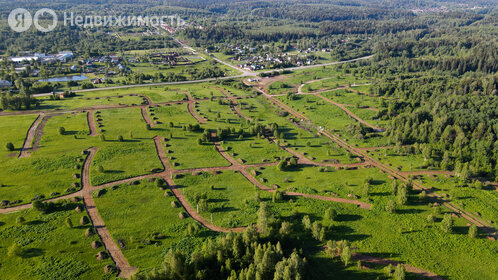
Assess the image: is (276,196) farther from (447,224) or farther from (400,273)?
(447,224)

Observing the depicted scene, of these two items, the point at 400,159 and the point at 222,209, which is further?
the point at 400,159

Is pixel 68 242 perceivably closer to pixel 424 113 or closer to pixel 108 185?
pixel 108 185

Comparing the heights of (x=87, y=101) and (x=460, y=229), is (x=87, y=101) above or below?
above

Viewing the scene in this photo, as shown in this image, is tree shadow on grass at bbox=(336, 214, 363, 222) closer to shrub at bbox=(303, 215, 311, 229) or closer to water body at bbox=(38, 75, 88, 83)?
shrub at bbox=(303, 215, 311, 229)

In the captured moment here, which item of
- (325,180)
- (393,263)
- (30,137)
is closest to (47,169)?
(30,137)

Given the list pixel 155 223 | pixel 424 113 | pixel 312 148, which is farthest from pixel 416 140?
pixel 155 223

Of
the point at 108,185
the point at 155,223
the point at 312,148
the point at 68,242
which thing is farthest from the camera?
the point at 312,148

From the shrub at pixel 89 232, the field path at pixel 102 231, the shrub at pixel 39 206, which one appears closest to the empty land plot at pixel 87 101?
the field path at pixel 102 231
